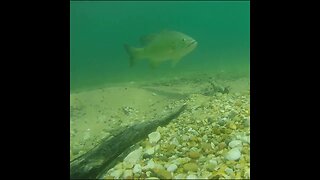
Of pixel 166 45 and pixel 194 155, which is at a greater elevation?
pixel 166 45

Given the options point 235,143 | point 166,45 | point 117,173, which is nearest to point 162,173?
point 117,173

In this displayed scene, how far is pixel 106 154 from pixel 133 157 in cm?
23

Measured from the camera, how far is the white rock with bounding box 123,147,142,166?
9.51 ft

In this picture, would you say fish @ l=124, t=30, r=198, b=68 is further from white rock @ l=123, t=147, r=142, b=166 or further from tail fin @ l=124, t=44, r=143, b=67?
white rock @ l=123, t=147, r=142, b=166

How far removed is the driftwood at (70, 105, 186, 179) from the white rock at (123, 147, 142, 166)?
10cm

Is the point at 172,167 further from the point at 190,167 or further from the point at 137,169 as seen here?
the point at 137,169

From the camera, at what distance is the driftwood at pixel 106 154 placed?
276 centimetres

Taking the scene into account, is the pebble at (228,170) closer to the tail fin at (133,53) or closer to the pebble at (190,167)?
the pebble at (190,167)

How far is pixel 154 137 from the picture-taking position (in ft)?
11.1

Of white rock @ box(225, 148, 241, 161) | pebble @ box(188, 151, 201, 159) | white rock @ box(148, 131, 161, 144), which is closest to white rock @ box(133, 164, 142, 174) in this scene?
pebble @ box(188, 151, 201, 159)
